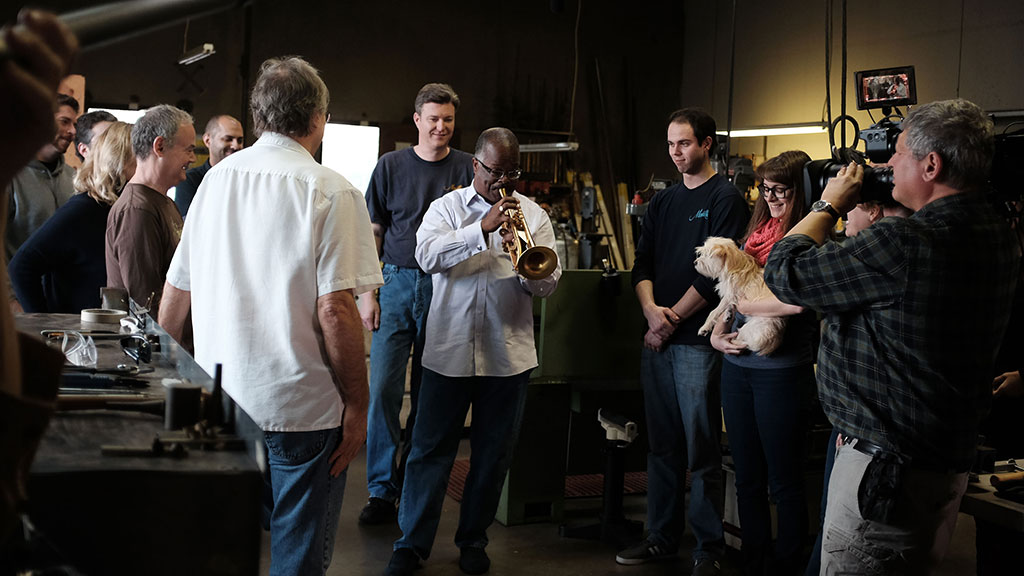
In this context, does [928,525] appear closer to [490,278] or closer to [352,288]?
[352,288]

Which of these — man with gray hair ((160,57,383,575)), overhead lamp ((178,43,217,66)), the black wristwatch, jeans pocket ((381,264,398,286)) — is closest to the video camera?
the black wristwatch

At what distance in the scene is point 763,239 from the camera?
335 centimetres

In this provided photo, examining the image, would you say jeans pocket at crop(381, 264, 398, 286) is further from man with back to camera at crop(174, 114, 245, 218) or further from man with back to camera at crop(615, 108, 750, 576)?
man with back to camera at crop(174, 114, 245, 218)

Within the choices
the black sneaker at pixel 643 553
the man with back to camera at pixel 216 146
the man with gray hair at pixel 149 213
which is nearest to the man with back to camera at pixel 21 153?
the man with gray hair at pixel 149 213

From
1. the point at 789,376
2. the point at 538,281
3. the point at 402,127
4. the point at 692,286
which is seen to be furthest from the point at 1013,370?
the point at 402,127

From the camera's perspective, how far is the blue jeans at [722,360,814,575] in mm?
3146

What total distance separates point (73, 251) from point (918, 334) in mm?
2656

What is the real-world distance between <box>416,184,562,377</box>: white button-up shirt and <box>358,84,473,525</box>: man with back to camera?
63cm

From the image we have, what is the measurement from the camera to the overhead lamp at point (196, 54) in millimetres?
5994

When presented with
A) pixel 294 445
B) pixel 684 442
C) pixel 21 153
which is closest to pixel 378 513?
pixel 684 442

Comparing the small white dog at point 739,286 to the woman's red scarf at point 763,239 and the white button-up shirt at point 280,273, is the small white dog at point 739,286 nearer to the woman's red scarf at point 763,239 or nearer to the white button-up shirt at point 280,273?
the woman's red scarf at point 763,239

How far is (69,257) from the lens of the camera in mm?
3092

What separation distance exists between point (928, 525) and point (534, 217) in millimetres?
1823

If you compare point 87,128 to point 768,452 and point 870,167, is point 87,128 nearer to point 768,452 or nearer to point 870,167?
point 768,452
